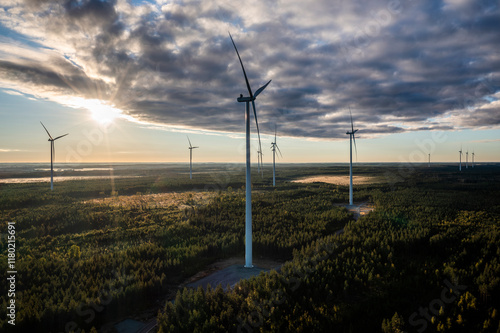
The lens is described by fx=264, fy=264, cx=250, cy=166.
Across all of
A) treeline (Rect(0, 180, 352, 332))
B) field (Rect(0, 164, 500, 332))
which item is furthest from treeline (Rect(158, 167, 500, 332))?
treeline (Rect(0, 180, 352, 332))

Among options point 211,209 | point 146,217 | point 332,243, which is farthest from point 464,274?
point 146,217

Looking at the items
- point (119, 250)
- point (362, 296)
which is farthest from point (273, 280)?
point (119, 250)

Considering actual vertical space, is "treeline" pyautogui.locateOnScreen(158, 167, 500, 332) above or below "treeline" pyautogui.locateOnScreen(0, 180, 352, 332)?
above

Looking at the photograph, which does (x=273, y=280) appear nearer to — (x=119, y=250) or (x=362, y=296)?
(x=362, y=296)

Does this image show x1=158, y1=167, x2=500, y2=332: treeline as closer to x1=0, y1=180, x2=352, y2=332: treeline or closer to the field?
the field

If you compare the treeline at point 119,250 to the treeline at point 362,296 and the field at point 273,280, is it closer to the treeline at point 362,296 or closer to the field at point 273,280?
the field at point 273,280

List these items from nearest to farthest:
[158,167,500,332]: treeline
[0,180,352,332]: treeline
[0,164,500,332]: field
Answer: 1. [158,167,500,332]: treeline
2. [0,164,500,332]: field
3. [0,180,352,332]: treeline

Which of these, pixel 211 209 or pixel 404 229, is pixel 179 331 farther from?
pixel 211 209

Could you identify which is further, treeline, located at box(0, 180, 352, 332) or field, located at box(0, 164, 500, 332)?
treeline, located at box(0, 180, 352, 332)
